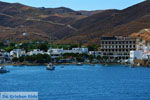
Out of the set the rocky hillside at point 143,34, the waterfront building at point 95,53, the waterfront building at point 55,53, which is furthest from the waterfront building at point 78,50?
the rocky hillside at point 143,34

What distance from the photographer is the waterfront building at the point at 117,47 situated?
13125 cm

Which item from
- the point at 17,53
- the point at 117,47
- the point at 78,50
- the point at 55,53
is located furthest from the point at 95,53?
the point at 17,53

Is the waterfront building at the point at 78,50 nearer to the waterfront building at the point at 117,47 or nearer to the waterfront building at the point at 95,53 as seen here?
the waterfront building at the point at 95,53

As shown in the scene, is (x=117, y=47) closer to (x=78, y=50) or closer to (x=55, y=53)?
(x=78, y=50)

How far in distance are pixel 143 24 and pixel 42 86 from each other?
12751cm

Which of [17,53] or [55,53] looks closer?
[55,53]

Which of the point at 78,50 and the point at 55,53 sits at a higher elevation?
the point at 78,50

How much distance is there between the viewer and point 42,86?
63.7 metres

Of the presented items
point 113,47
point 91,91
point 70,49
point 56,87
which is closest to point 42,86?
point 56,87

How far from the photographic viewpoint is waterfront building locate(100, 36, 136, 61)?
131m

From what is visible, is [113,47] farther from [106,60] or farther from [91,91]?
[91,91]

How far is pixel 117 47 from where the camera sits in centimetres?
13238

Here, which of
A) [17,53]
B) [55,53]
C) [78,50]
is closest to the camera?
[55,53]

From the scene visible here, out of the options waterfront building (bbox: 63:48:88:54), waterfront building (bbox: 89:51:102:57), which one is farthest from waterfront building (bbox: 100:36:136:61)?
waterfront building (bbox: 63:48:88:54)
